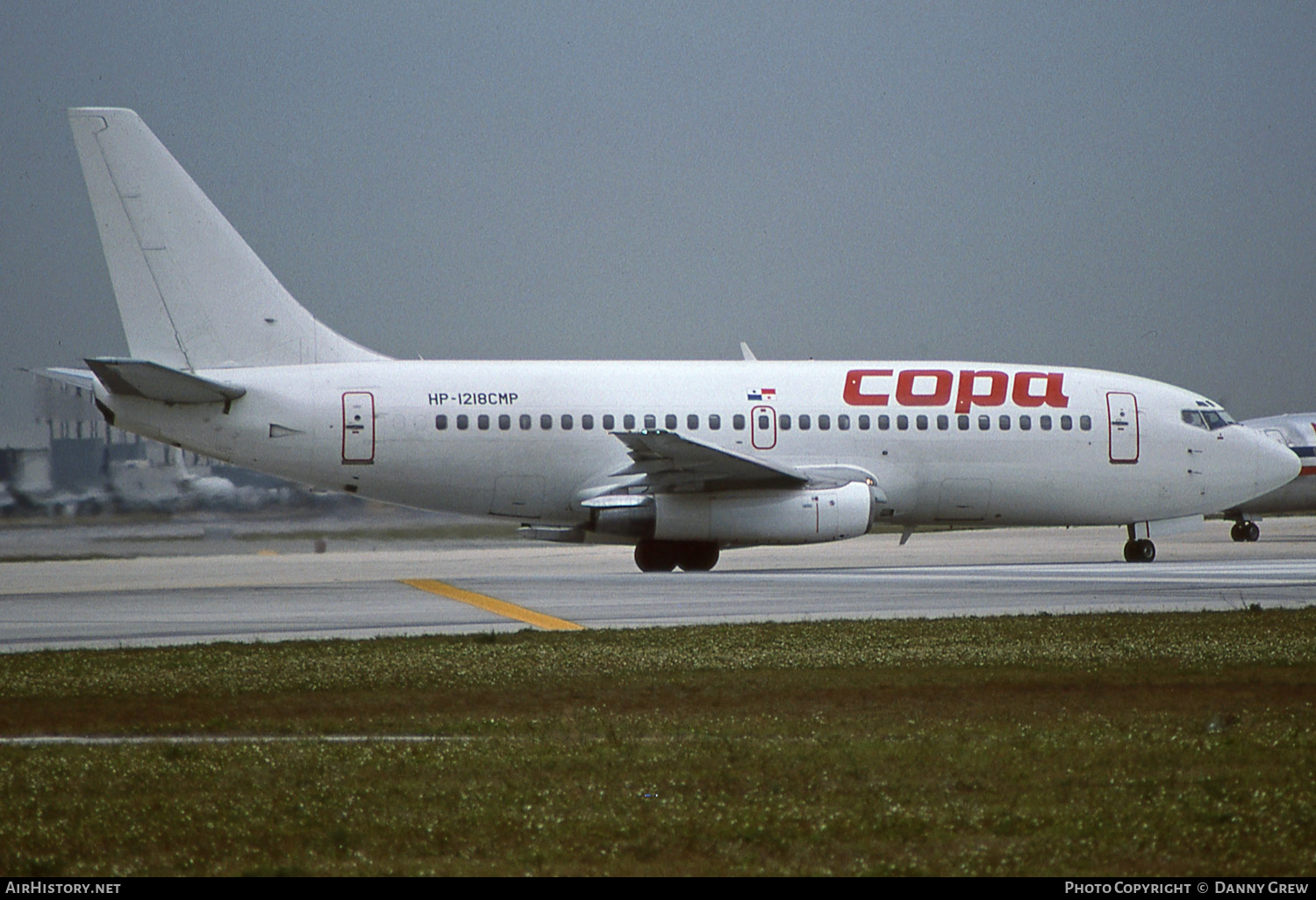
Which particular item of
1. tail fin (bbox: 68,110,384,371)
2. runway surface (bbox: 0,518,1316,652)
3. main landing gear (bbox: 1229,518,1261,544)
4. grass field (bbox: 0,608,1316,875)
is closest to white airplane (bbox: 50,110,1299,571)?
tail fin (bbox: 68,110,384,371)

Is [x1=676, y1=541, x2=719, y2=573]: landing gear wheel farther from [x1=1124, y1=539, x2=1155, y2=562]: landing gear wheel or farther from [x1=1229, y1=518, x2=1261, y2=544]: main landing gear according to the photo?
[x1=1229, y1=518, x2=1261, y2=544]: main landing gear

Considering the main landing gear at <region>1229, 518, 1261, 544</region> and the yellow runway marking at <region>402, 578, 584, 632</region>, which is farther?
the main landing gear at <region>1229, 518, 1261, 544</region>

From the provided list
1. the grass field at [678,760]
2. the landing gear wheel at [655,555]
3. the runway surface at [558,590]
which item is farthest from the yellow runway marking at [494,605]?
the landing gear wheel at [655,555]

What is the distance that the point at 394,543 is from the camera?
97.5 feet

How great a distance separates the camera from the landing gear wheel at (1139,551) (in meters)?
27.6

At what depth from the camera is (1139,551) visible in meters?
27.8

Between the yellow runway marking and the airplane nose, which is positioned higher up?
the airplane nose

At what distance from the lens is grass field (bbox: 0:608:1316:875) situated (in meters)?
6.24

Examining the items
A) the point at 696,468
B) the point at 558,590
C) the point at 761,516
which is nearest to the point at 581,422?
the point at 696,468

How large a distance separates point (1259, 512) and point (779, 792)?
3496 cm

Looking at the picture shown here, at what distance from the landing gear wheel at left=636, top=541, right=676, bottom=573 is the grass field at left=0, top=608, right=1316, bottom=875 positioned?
1213 centimetres

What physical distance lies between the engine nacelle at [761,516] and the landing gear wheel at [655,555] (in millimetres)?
1304

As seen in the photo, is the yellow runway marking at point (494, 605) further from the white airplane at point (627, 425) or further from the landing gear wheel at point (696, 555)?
the landing gear wheel at point (696, 555)
